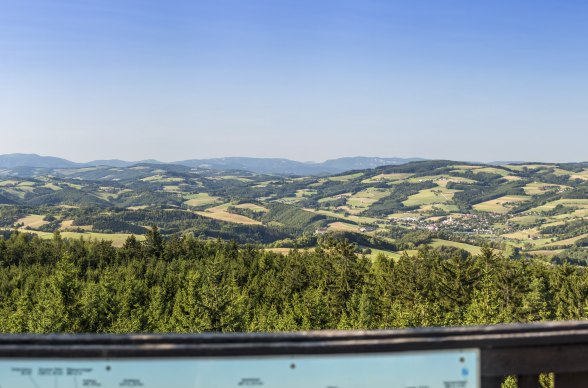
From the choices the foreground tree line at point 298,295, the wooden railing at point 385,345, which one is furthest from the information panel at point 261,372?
the foreground tree line at point 298,295

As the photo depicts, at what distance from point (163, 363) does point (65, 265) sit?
83.7 metres

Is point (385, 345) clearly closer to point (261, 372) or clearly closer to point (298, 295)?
point (261, 372)

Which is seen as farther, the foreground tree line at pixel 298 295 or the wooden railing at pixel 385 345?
the foreground tree line at pixel 298 295

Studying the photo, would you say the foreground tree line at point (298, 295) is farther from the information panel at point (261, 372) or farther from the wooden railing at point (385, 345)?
the information panel at point (261, 372)

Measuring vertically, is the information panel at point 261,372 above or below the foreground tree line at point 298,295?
above

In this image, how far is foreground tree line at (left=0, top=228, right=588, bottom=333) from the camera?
67.3 m

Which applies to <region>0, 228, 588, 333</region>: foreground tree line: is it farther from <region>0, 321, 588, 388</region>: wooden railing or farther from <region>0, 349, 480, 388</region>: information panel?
<region>0, 349, 480, 388</region>: information panel

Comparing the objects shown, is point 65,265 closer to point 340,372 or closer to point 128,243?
point 128,243

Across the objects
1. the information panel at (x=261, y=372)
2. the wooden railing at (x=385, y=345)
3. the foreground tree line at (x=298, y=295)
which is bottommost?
the foreground tree line at (x=298, y=295)

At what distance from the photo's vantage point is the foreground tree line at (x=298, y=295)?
6731 centimetres

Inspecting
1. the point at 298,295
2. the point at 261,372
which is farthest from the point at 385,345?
the point at 298,295

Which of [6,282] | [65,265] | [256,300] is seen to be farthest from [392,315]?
[6,282]

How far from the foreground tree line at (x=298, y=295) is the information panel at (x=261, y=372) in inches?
2327

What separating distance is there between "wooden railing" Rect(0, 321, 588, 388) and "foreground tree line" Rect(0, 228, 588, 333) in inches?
2316
